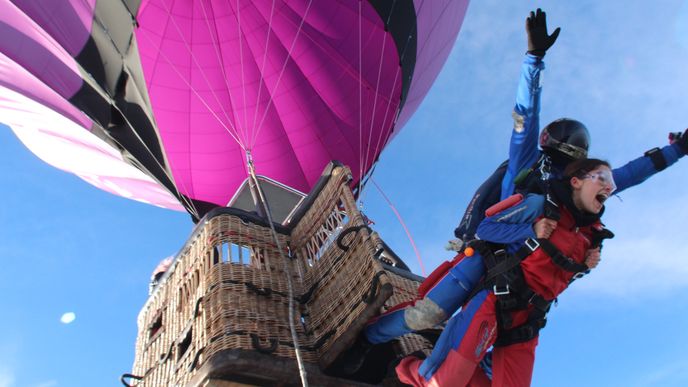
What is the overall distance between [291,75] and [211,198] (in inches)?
59.5

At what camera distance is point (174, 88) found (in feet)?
20.7

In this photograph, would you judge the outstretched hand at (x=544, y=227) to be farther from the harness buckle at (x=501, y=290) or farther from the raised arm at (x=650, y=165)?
the raised arm at (x=650, y=165)

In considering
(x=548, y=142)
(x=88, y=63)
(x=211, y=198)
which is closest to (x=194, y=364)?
(x=548, y=142)

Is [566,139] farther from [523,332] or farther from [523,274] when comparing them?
[523,332]

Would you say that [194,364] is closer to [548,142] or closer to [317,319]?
[317,319]

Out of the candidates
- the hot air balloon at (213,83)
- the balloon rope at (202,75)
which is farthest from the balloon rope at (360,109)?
the balloon rope at (202,75)

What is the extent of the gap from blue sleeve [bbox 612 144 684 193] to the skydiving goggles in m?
0.19

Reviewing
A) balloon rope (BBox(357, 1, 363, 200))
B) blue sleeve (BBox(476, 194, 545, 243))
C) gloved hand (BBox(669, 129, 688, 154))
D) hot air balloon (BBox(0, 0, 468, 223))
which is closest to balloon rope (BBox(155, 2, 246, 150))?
hot air balloon (BBox(0, 0, 468, 223))

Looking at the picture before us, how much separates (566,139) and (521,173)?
0.27m

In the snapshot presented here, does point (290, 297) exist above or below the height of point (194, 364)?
above

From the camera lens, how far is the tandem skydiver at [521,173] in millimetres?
2535

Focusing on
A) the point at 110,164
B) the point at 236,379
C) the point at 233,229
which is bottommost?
the point at 236,379

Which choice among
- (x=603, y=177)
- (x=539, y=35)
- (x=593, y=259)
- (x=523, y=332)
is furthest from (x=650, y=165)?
(x=523, y=332)

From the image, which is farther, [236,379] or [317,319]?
[317,319]
